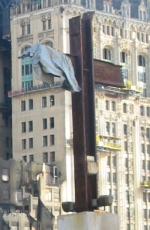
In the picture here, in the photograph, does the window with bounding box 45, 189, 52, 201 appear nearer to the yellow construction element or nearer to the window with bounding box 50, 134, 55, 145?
the window with bounding box 50, 134, 55, 145

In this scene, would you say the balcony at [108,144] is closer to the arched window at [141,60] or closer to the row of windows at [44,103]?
the row of windows at [44,103]

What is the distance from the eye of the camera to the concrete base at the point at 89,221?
47.1ft

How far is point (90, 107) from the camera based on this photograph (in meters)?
15.4

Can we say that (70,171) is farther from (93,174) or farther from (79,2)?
(93,174)

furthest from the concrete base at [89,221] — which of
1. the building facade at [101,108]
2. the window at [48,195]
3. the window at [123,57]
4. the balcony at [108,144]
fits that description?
the window at [123,57]

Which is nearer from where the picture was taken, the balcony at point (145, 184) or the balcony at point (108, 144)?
the balcony at point (108, 144)

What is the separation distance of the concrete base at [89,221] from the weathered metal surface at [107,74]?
2.26 meters

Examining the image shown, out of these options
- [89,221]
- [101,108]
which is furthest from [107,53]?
[89,221]

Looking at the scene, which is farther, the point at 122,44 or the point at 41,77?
the point at 122,44

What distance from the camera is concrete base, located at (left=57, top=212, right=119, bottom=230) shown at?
14.3m

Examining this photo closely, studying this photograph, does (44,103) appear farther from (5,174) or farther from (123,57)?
(123,57)

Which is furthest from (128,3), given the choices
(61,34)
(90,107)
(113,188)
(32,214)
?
(90,107)

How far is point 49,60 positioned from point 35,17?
103 metres

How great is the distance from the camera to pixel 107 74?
15906 mm
